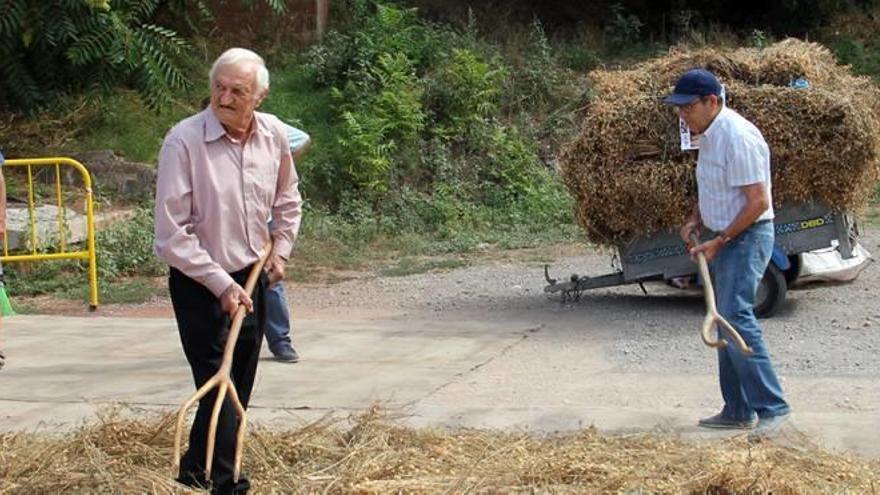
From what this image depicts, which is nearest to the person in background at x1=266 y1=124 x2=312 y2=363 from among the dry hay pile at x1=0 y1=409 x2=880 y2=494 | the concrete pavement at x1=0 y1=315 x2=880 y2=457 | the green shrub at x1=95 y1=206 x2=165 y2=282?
the concrete pavement at x1=0 y1=315 x2=880 y2=457

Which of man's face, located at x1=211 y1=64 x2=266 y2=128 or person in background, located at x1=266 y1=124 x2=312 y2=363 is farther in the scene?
person in background, located at x1=266 y1=124 x2=312 y2=363

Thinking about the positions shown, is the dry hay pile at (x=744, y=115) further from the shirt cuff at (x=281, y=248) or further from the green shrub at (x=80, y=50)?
the green shrub at (x=80, y=50)

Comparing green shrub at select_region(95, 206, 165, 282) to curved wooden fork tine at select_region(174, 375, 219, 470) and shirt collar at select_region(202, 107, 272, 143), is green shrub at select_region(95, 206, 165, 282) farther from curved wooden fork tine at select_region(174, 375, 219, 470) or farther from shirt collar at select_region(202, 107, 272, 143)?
curved wooden fork tine at select_region(174, 375, 219, 470)

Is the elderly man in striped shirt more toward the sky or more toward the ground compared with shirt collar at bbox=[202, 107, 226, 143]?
more toward the ground

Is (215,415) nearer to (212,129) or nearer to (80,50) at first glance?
(212,129)

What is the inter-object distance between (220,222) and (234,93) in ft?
1.60

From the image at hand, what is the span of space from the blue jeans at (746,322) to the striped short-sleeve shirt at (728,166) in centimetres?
13

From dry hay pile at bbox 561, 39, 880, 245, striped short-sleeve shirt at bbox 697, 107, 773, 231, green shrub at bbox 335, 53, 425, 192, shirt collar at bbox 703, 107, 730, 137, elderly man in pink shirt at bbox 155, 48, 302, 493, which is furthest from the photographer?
green shrub at bbox 335, 53, 425, 192

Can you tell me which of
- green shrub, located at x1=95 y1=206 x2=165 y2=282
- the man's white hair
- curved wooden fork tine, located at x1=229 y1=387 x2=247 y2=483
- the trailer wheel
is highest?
the man's white hair

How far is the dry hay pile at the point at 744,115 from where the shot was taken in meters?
10.3

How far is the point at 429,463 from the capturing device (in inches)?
242

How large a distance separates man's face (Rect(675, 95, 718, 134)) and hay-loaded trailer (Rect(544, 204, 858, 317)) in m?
3.68

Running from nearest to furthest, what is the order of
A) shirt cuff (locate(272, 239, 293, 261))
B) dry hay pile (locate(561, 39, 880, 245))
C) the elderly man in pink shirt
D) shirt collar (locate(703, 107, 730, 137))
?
the elderly man in pink shirt → shirt cuff (locate(272, 239, 293, 261)) → shirt collar (locate(703, 107, 730, 137)) → dry hay pile (locate(561, 39, 880, 245))

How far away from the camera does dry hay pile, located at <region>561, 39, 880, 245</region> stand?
10.3 metres
